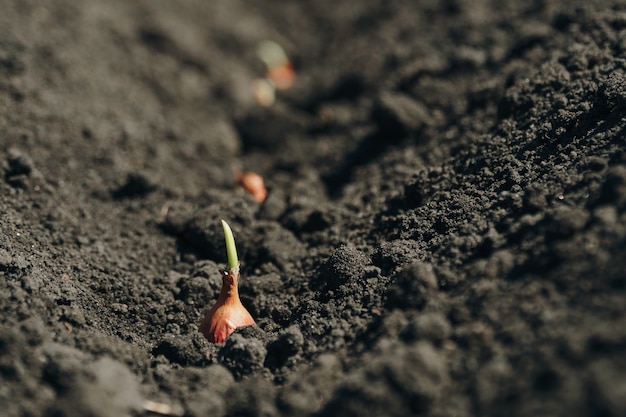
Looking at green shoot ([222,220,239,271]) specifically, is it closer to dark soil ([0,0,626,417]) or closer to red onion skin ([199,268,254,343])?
red onion skin ([199,268,254,343])

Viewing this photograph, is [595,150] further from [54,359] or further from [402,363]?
[54,359]

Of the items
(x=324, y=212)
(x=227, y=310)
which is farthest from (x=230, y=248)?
(x=324, y=212)

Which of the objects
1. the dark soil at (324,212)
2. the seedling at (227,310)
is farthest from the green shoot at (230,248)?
the dark soil at (324,212)

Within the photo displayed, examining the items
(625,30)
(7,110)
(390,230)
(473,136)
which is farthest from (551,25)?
(7,110)

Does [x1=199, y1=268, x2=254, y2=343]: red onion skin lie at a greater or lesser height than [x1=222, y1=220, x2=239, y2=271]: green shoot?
lesser

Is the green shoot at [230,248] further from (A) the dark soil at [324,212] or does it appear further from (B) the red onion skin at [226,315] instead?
(A) the dark soil at [324,212]

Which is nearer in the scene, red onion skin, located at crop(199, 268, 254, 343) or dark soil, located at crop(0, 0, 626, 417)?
dark soil, located at crop(0, 0, 626, 417)

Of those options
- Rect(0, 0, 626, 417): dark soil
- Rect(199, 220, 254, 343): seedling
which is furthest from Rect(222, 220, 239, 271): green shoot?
Rect(0, 0, 626, 417): dark soil

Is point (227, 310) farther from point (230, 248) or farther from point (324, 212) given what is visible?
point (324, 212)
